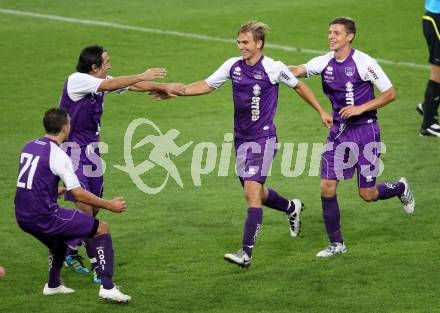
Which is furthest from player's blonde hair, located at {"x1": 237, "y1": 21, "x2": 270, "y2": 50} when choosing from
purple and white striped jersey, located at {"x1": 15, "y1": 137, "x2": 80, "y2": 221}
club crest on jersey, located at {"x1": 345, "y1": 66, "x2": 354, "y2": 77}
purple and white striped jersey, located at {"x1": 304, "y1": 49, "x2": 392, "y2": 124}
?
purple and white striped jersey, located at {"x1": 15, "y1": 137, "x2": 80, "y2": 221}

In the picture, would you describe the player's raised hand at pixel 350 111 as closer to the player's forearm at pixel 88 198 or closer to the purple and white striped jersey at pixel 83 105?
the purple and white striped jersey at pixel 83 105

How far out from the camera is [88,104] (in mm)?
11633

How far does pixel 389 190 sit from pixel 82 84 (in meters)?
4.08

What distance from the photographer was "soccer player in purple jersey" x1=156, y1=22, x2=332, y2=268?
1185 centimetres

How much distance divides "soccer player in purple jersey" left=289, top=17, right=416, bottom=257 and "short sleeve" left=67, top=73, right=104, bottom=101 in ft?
8.16

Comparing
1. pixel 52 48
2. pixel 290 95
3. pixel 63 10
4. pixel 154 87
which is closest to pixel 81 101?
pixel 154 87

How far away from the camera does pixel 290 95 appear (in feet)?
65.5

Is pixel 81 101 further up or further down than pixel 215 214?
further up

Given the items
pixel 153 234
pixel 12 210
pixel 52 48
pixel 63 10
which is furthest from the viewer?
pixel 63 10

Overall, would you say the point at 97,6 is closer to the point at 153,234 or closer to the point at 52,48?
the point at 52,48

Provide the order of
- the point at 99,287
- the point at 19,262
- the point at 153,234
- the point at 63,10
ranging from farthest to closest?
the point at 63,10, the point at 153,234, the point at 19,262, the point at 99,287

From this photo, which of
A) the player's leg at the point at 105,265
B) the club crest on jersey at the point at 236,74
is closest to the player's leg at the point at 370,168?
the club crest on jersey at the point at 236,74

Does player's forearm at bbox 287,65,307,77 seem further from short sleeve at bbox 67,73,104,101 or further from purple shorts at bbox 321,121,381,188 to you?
short sleeve at bbox 67,73,104,101

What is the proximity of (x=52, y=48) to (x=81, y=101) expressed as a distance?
11.2 meters
